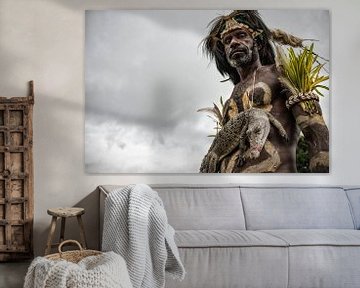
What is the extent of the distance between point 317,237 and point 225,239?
61 cm

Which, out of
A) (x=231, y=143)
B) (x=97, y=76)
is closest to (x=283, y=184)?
(x=231, y=143)

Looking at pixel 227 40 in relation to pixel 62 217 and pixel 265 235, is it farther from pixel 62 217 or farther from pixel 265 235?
pixel 62 217

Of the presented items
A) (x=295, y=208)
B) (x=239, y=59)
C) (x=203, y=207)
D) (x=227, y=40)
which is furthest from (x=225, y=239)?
(x=227, y=40)

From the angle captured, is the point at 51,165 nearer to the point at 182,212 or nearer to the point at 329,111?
the point at 182,212

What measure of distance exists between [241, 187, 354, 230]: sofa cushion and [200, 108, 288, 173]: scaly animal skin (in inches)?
12.0

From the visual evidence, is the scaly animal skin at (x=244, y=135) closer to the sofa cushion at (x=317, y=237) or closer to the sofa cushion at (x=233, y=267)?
the sofa cushion at (x=317, y=237)

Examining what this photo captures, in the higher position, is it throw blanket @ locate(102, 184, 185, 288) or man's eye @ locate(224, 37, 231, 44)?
man's eye @ locate(224, 37, 231, 44)

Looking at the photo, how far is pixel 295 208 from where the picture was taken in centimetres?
351

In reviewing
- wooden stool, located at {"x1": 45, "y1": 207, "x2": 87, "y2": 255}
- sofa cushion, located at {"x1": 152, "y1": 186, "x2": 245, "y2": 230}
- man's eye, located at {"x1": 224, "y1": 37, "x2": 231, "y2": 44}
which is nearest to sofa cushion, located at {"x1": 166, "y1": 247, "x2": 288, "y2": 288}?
sofa cushion, located at {"x1": 152, "y1": 186, "x2": 245, "y2": 230}

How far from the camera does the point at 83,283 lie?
6.75 ft

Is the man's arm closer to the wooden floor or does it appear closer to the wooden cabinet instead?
the wooden cabinet

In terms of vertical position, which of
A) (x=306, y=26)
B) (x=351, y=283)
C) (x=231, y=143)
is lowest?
(x=351, y=283)

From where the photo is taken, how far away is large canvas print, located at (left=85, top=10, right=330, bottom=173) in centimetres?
368

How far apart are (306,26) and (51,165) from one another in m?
2.34
